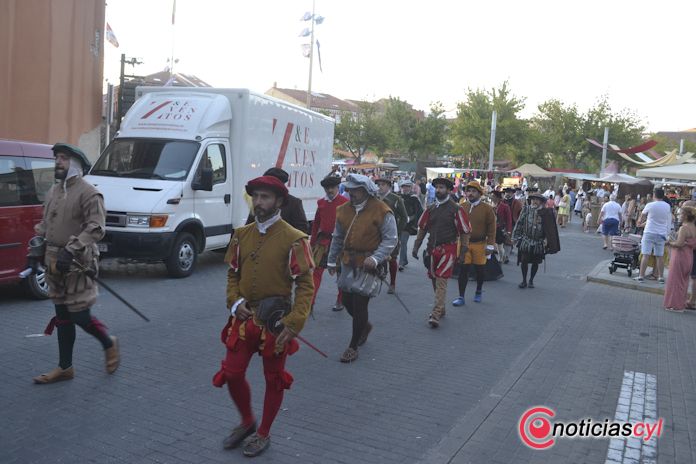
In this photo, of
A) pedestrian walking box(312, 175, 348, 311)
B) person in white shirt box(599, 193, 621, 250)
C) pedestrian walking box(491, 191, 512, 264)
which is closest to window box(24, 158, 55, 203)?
pedestrian walking box(312, 175, 348, 311)

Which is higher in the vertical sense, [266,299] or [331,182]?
[331,182]

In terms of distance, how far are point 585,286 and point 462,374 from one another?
7.31 meters

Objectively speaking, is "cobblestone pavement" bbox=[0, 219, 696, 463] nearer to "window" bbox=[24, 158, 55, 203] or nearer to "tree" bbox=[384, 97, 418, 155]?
"window" bbox=[24, 158, 55, 203]


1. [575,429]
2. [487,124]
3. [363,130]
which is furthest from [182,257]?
[363,130]

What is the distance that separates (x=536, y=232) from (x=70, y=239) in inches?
331

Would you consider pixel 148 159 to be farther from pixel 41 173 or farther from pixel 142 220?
pixel 41 173

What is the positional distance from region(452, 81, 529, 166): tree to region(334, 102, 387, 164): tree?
870 cm

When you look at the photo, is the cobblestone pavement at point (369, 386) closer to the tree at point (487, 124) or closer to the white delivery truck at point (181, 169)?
the white delivery truck at point (181, 169)

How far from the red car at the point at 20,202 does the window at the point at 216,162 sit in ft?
8.80

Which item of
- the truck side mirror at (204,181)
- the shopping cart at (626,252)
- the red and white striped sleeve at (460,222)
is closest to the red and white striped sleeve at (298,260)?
the red and white striped sleeve at (460,222)

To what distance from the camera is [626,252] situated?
44.1 feet

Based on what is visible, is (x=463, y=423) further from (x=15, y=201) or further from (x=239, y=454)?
(x=15, y=201)

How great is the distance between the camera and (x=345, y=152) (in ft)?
233

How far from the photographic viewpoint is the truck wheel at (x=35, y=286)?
812 centimetres
